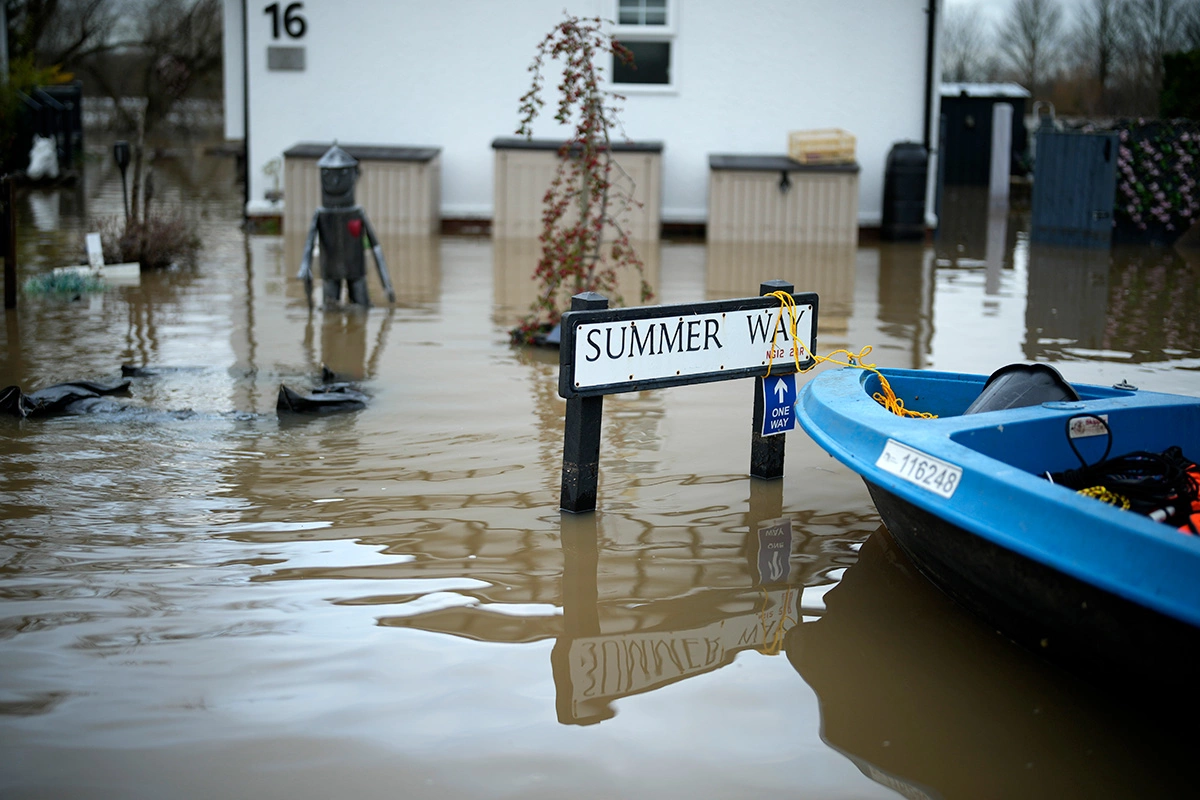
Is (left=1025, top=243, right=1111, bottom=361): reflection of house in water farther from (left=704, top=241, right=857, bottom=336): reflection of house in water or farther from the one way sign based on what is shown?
the one way sign

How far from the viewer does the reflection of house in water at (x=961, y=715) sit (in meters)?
3.27

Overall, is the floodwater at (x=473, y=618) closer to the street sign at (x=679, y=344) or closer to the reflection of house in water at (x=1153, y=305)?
the street sign at (x=679, y=344)

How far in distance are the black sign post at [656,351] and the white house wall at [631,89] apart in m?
11.8

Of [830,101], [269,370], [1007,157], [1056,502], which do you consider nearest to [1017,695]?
[1056,502]

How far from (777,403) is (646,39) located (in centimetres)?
1233

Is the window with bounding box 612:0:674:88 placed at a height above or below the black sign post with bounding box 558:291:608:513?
above

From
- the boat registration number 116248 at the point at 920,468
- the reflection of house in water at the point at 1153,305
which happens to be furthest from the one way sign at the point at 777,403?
the reflection of house in water at the point at 1153,305

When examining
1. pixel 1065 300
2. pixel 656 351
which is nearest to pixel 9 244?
pixel 656 351

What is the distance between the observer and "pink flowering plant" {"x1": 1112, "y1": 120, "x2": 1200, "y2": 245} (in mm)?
15273

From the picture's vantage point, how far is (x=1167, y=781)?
3260 millimetres

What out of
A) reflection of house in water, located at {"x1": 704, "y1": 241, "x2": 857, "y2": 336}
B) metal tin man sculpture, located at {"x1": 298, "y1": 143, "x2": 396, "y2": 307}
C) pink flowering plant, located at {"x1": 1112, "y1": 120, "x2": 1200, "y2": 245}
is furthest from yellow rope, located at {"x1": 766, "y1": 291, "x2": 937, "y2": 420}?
pink flowering plant, located at {"x1": 1112, "y1": 120, "x2": 1200, "y2": 245}

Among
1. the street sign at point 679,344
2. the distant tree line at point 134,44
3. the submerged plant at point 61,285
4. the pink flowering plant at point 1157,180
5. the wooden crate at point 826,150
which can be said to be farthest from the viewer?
the distant tree line at point 134,44

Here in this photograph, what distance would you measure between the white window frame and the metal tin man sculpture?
7.58m

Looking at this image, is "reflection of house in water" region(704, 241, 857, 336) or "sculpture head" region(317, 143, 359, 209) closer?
"sculpture head" region(317, 143, 359, 209)
